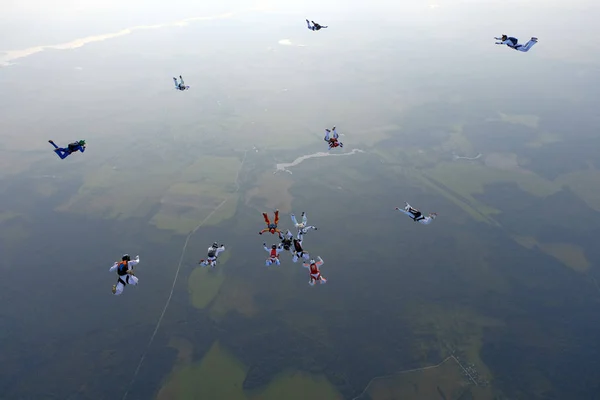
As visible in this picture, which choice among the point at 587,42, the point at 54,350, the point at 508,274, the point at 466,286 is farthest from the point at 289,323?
the point at 587,42

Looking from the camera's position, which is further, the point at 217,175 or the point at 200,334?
the point at 217,175

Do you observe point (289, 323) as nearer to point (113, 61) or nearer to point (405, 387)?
point (405, 387)

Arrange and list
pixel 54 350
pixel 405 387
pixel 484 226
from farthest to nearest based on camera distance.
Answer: pixel 484 226 < pixel 54 350 < pixel 405 387

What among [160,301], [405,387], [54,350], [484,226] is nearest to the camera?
[405,387]

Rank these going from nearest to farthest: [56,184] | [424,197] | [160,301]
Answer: [160,301] → [424,197] → [56,184]

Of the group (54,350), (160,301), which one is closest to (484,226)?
(160,301)

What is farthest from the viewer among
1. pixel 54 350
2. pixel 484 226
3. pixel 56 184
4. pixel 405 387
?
pixel 56 184

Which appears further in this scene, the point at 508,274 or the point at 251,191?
the point at 251,191

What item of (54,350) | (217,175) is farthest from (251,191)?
(54,350)

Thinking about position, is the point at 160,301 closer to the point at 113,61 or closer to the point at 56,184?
the point at 56,184
